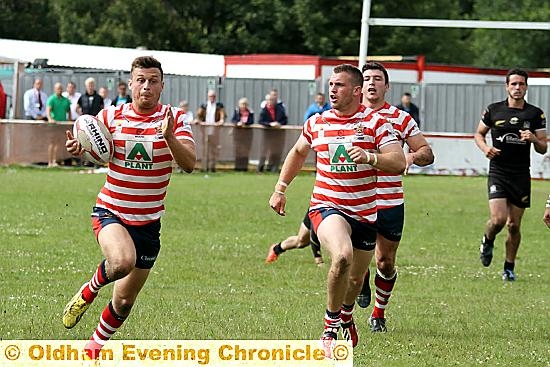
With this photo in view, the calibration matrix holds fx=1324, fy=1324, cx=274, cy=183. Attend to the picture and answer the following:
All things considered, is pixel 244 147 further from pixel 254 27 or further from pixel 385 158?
pixel 254 27

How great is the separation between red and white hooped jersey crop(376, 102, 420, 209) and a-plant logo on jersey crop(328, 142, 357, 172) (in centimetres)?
114

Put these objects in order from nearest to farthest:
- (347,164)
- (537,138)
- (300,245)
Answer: (347,164)
(537,138)
(300,245)

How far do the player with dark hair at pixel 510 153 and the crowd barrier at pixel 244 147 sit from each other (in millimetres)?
16086

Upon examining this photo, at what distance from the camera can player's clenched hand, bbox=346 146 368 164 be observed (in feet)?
30.2

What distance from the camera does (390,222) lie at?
11.0 m

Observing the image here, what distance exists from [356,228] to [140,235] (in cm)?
170

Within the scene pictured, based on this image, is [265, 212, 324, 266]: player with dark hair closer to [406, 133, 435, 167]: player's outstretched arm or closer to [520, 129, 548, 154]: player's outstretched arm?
[520, 129, 548, 154]: player's outstretched arm

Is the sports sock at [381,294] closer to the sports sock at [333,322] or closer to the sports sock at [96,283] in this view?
the sports sock at [333,322]

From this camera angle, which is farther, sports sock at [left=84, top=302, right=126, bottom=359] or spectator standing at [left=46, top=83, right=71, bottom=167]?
spectator standing at [left=46, top=83, right=71, bottom=167]

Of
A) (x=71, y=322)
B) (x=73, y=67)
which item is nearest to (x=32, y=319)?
(x=71, y=322)

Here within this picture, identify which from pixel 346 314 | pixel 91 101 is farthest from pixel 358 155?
pixel 91 101

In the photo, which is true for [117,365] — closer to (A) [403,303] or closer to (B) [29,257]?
(A) [403,303]

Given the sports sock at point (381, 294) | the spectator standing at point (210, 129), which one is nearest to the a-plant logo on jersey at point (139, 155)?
the sports sock at point (381, 294)

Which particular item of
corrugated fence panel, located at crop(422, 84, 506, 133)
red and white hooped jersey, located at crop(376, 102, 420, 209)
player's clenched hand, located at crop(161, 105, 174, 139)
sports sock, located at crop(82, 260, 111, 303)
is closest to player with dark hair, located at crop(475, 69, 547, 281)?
red and white hooped jersey, located at crop(376, 102, 420, 209)
